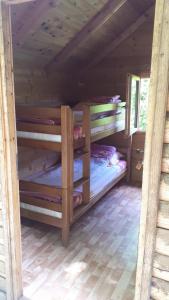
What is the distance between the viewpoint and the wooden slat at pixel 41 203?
2.56m

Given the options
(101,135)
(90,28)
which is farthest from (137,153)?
(90,28)

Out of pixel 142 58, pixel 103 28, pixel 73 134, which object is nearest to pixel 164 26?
pixel 73 134

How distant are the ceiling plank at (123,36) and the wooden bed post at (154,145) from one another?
294 centimetres

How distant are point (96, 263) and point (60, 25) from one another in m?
2.48

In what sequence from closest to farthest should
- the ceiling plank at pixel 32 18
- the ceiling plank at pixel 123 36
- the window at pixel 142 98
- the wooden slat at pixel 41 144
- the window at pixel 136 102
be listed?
the ceiling plank at pixel 32 18 → the wooden slat at pixel 41 144 → the window at pixel 136 102 → the ceiling plank at pixel 123 36 → the window at pixel 142 98

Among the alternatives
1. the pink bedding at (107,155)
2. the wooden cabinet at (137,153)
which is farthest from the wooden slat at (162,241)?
the wooden cabinet at (137,153)

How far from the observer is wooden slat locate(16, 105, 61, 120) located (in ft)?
7.88

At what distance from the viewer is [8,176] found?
163 cm

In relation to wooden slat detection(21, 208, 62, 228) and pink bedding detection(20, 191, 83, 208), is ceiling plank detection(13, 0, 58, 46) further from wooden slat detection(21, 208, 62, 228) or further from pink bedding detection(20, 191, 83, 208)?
wooden slat detection(21, 208, 62, 228)

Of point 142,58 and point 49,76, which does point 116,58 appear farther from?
point 49,76

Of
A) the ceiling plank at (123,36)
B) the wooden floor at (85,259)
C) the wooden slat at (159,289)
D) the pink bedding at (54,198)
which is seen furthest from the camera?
the ceiling plank at (123,36)

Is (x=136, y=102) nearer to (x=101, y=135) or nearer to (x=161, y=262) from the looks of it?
(x=101, y=135)

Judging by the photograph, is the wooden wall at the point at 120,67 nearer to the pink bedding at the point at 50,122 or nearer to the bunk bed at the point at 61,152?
the bunk bed at the point at 61,152

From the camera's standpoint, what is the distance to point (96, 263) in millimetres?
2350
